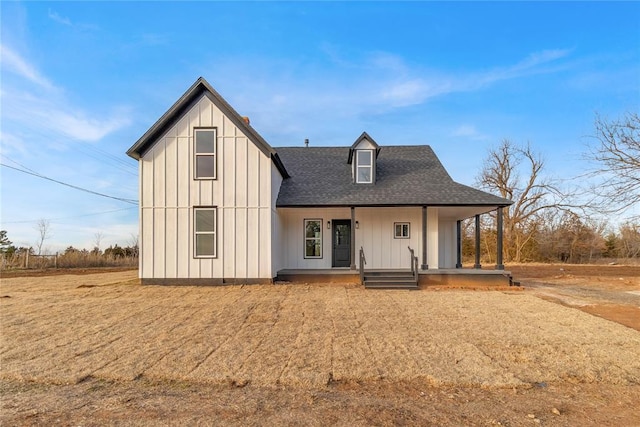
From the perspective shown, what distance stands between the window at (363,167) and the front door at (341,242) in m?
1.93

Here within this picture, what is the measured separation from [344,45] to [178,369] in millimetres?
14666

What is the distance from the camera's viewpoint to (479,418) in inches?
136

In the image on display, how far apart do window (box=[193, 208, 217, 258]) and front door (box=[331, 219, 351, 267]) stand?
488 cm

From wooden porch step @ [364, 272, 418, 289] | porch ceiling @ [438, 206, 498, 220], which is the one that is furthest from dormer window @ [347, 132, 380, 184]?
wooden porch step @ [364, 272, 418, 289]

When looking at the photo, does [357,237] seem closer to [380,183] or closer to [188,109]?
[380,183]

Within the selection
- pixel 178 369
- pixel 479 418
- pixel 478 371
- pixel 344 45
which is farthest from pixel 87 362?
pixel 344 45

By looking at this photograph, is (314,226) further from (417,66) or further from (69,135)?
(69,135)

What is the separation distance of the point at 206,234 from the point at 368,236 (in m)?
6.41

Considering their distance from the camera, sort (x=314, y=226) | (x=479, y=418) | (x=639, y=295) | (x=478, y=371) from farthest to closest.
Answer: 1. (x=314, y=226)
2. (x=639, y=295)
3. (x=478, y=371)
4. (x=479, y=418)

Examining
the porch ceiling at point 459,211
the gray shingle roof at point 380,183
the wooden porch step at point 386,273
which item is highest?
the gray shingle roof at point 380,183

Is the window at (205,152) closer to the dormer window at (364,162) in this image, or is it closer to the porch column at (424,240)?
the dormer window at (364,162)

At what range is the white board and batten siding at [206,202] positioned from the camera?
41.6 feet

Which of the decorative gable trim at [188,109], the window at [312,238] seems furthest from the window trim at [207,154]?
the window at [312,238]

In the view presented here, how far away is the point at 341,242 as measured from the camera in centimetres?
1505
